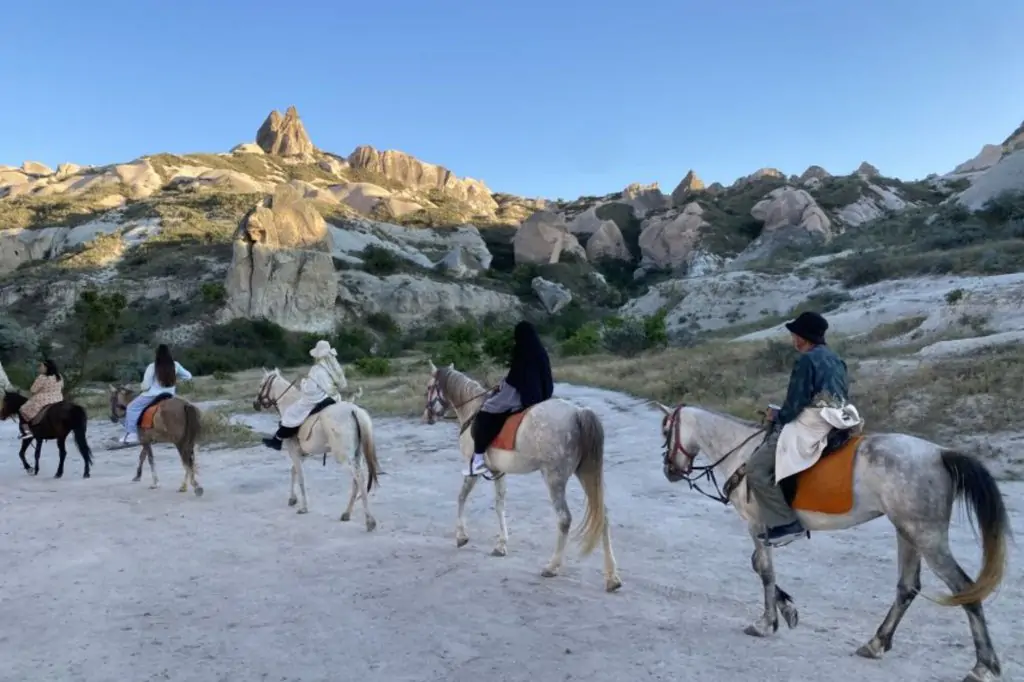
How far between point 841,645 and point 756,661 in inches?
33.1

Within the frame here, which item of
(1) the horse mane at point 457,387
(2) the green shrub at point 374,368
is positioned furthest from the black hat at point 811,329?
(2) the green shrub at point 374,368

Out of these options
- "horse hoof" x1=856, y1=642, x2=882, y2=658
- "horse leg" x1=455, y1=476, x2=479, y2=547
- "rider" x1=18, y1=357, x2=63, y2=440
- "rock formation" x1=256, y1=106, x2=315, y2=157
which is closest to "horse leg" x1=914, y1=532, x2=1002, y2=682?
"horse hoof" x1=856, y1=642, x2=882, y2=658

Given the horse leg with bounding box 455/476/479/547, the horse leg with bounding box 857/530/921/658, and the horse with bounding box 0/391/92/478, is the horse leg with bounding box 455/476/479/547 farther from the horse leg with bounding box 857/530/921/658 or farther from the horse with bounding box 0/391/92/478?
the horse with bounding box 0/391/92/478

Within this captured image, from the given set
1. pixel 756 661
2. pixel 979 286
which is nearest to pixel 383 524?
pixel 756 661

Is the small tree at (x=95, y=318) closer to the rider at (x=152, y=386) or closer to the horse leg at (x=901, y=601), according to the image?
the rider at (x=152, y=386)

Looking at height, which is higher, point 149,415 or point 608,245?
point 608,245

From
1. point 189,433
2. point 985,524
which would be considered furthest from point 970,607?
point 189,433

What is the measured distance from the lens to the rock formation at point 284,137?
14175 centimetres

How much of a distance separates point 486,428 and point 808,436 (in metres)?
3.29

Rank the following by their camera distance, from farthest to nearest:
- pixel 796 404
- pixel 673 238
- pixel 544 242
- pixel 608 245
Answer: pixel 608 245 → pixel 544 242 → pixel 673 238 → pixel 796 404

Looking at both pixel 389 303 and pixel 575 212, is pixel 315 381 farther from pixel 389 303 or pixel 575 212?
pixel 575 212

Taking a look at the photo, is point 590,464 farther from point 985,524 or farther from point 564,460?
point 985,524

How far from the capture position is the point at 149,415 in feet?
37.4

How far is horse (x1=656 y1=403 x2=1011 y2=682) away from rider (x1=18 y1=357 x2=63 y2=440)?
1264cm
